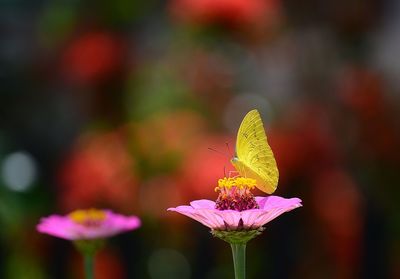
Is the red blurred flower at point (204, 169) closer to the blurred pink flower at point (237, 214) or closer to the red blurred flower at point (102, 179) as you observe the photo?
the red blurred flower at point (102, 179)

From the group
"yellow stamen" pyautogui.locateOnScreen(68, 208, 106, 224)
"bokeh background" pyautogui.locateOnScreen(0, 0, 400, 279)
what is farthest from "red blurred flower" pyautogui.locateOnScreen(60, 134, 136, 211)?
"yellow stamen" pyautogui.locateOnScreen(68, 208, 106, 224)

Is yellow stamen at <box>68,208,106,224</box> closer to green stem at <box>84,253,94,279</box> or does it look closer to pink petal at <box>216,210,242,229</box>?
green stem at <box>84,253,94,279</box>

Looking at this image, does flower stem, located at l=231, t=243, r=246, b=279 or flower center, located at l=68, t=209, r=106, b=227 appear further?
flower center, located at l=68, t=209, r=106, b=227

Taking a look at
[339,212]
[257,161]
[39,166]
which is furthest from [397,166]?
[257,161]

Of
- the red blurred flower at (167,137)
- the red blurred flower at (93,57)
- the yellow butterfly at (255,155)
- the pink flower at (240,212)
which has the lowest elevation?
the pink flower at (240,212)

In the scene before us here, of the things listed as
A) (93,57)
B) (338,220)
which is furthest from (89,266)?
(93,57)

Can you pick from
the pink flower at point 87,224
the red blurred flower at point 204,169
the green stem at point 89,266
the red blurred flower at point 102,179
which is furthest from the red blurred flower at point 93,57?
the green stem at point 89,266

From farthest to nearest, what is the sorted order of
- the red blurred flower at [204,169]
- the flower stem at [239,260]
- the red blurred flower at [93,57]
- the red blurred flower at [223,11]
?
the red blurred flower at [93,57]
the red blurred flower at [223,11]
the red blurred flower at [204,169]
the flower stem at [239,260]
